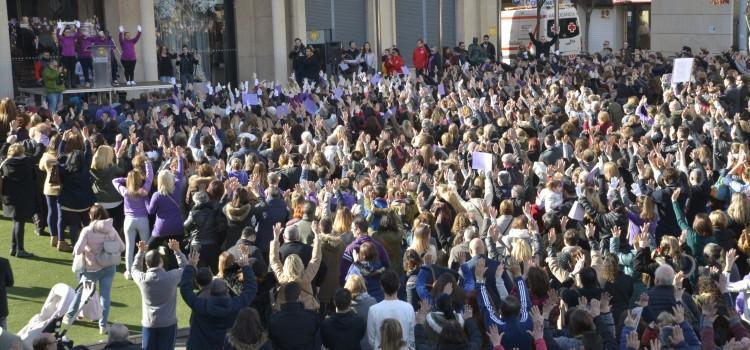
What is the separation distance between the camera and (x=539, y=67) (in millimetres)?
27266

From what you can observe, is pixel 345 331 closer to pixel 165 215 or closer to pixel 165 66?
pixel 165 215

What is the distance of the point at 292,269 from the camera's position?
9.12 meters

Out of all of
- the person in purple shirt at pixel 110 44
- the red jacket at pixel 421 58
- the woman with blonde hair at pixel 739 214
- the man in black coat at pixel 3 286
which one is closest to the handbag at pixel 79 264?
the man in black coat at pixel 3 286

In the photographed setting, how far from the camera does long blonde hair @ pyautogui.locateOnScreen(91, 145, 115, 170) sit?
12906mm

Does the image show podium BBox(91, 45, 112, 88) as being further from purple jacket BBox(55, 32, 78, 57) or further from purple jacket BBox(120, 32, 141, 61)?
purple jacket BBox(120, 32, 141, 61)

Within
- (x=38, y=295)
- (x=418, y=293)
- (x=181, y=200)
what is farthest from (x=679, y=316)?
(x=38, y=295)

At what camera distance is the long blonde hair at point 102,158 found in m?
12.9

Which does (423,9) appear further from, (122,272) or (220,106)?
(122,272)

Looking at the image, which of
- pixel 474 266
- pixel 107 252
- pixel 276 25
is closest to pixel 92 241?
pixel 107 252

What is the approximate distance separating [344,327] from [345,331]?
0.11 ft

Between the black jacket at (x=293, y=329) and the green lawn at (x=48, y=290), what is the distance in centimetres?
310

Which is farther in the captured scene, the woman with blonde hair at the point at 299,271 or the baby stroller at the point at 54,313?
the woman with blonde hair at the point at 299,271

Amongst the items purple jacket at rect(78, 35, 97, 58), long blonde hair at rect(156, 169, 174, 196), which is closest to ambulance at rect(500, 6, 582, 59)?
purple jacket at rect(78, 35, 97, 58)

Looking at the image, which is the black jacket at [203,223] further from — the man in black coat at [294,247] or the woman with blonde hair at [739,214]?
the woman with blonde hair at [739,214]
